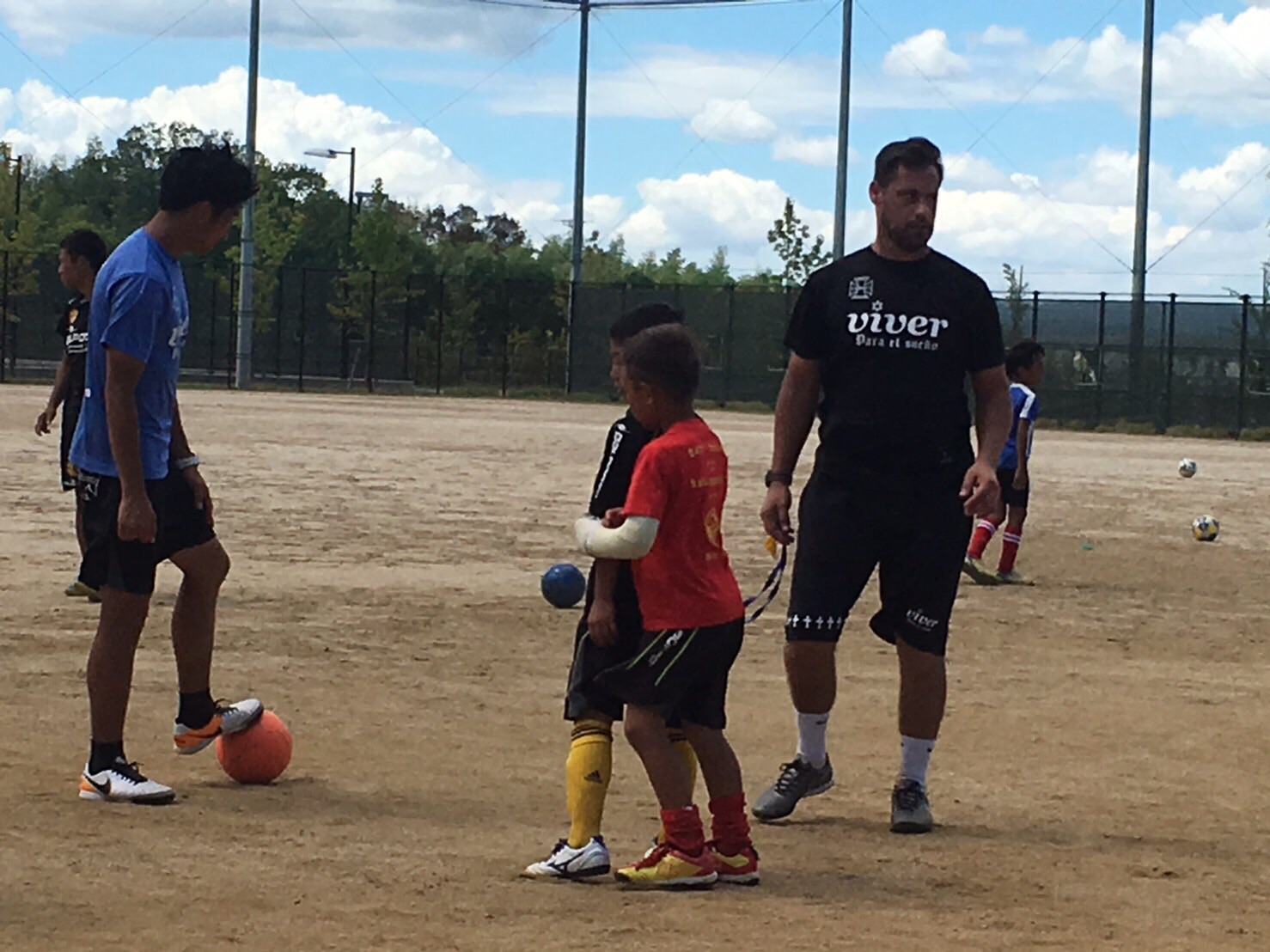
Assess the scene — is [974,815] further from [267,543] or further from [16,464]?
[16,464]

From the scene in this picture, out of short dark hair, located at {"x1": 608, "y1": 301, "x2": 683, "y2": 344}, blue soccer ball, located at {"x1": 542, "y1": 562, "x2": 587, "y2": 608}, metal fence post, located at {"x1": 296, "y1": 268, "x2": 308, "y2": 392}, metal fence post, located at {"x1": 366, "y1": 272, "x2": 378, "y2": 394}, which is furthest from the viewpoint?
metal fence post, located at {"x1": 366, "y1": 272, "x2": 378, "y2": 394}

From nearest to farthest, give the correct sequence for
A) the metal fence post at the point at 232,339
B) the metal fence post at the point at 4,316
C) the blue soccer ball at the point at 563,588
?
the blue soccer ball at the point at 563,588 → the metal fence post at the point at 4,316 → the metal fence post at the point at 232,339

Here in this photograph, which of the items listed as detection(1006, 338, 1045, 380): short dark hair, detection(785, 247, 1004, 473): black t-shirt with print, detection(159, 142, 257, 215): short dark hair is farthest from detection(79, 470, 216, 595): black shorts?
detection(1006, 338, 1045, 380): short dark hair

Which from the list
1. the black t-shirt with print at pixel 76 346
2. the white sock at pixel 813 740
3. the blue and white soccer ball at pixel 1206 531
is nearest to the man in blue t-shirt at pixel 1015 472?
the blue and white soccer ball at pixel 1206 531

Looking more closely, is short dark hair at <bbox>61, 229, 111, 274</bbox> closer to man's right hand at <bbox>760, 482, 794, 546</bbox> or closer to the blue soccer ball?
the blue soccer ball

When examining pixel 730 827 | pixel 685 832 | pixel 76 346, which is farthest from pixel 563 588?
pixel 685 832

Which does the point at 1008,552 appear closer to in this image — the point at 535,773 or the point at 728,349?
the point at 535,773

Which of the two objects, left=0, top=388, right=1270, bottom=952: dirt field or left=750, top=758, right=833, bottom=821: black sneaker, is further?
left=750, top=758, right=833, bottom=821: black sneaker

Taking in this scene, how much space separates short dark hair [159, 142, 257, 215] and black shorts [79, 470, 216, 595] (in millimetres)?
840

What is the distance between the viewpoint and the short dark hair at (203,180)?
6613mm

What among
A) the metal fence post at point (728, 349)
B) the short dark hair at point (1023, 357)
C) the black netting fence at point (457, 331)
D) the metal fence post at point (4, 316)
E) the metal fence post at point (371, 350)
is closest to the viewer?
the short dark hair at point (1023, 357)

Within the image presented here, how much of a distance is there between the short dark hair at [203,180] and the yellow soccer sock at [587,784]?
6.90 ft

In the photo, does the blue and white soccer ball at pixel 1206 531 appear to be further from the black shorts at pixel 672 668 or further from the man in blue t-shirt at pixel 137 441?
the black shorts at pixel 672 668

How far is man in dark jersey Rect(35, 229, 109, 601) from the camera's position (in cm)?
1078
